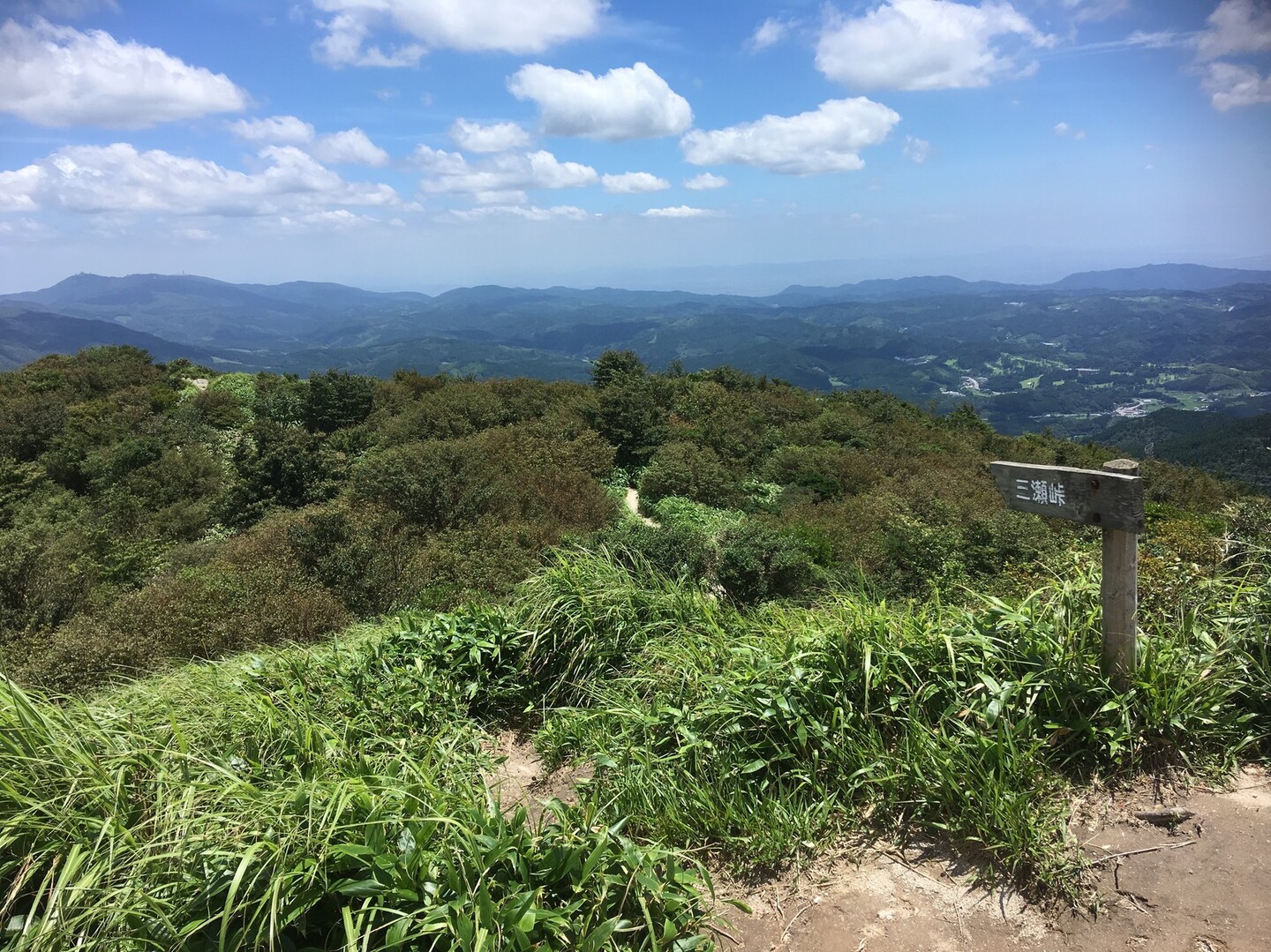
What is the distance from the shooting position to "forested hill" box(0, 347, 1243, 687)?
909 centimetres

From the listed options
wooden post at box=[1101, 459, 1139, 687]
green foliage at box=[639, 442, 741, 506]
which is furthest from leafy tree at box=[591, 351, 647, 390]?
wooden post at box=[1101, 459, 1139, 687]

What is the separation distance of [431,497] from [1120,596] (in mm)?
12940

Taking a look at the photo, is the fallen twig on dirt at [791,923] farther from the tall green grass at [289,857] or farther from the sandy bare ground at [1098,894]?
the tall green grass at [289,857]

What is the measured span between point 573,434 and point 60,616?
13.8 meters

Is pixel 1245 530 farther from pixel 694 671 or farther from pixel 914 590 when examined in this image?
pixel 694 671

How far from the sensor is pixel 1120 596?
9.49 feet

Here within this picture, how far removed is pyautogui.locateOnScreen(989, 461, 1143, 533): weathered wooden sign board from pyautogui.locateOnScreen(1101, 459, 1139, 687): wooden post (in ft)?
0.18

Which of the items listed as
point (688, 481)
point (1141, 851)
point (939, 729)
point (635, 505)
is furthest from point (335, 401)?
point (1141, 851)

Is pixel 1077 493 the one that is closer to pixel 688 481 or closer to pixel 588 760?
pixel 588 760

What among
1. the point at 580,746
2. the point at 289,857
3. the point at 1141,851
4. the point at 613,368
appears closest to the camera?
the point at 289,857

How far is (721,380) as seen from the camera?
3488 centimetres

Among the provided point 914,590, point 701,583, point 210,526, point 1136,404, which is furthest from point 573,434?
point 1136,404

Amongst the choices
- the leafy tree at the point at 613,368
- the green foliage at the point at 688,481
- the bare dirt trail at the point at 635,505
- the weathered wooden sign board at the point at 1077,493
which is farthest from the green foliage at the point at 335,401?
the weathered wooden sign board at the point at 1077,493

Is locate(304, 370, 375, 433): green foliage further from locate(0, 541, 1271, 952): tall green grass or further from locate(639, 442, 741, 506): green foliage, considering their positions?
locate(0, 541, 1271, 952): tall green grass
